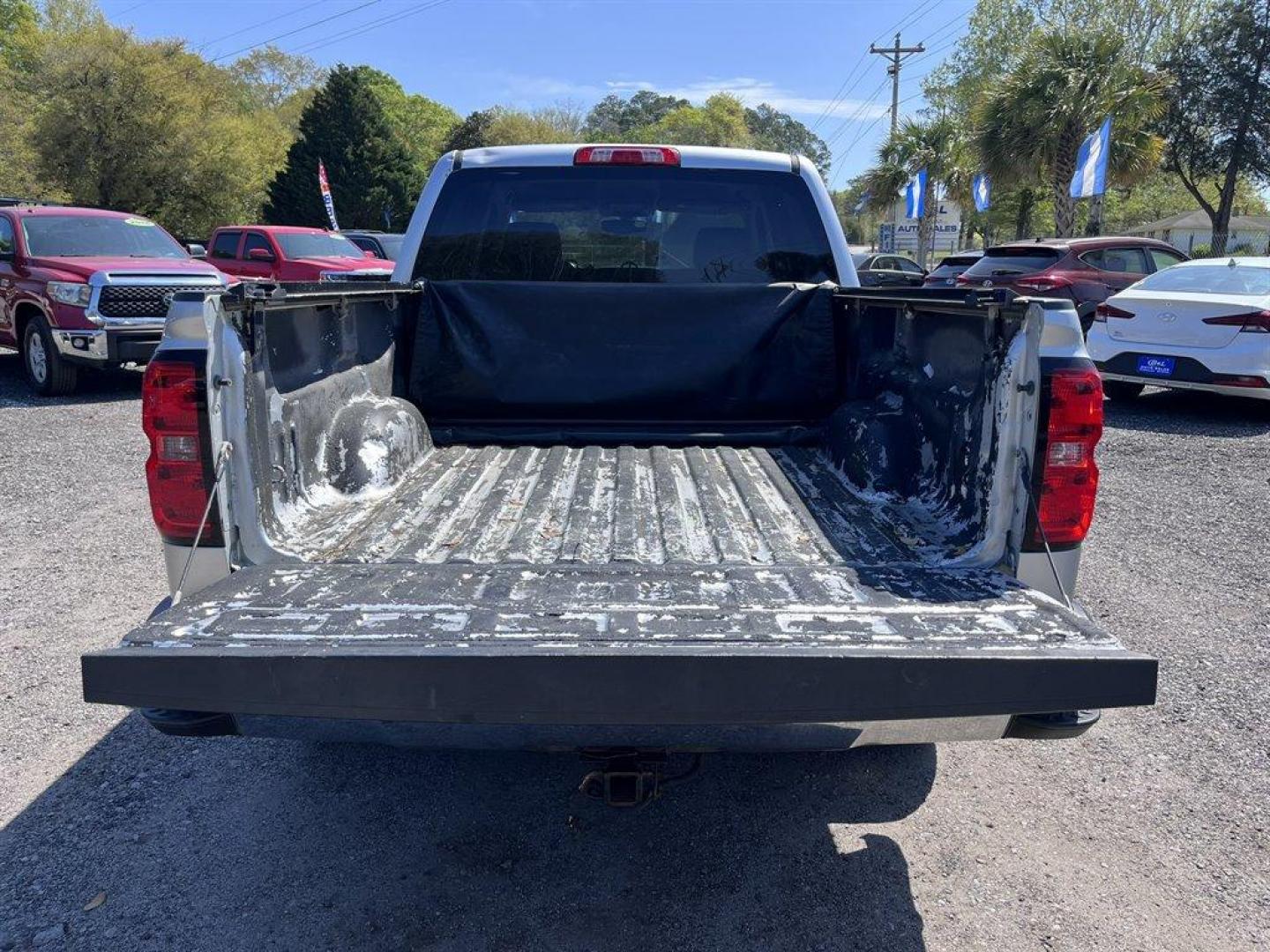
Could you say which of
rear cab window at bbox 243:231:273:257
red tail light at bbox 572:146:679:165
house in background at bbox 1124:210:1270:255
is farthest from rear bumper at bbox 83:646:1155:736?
house in background at bbox 1124:210:1270:255

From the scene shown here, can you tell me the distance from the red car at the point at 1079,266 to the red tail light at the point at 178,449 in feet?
40.8

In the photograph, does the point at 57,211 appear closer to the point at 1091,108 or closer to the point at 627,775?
the point at 627,775

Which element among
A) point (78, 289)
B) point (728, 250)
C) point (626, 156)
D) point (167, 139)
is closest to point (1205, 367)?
point (728, 250)

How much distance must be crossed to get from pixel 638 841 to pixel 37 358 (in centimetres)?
1098

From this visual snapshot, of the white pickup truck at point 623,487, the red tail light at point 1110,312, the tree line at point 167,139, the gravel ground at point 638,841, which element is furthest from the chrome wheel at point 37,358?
the tree line at point 167,139

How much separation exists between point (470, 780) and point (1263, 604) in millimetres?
4301

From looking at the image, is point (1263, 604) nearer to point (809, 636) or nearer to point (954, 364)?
point (954, 364)

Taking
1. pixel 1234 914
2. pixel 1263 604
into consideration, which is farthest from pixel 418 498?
pixel 1263 604

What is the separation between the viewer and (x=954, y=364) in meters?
3.10

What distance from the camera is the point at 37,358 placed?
1124 centimetres

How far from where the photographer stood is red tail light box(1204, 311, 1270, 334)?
945 centimetres

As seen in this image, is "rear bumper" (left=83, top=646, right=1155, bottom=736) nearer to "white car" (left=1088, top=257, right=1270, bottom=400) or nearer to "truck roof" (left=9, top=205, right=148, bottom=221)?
"white car" (left=1088, top=257, right=1270, bottom=400)

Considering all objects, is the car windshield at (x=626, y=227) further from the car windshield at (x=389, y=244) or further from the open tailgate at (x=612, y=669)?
the car windshield at (x=389, y=244)

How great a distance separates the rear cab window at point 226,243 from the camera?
1736cm
